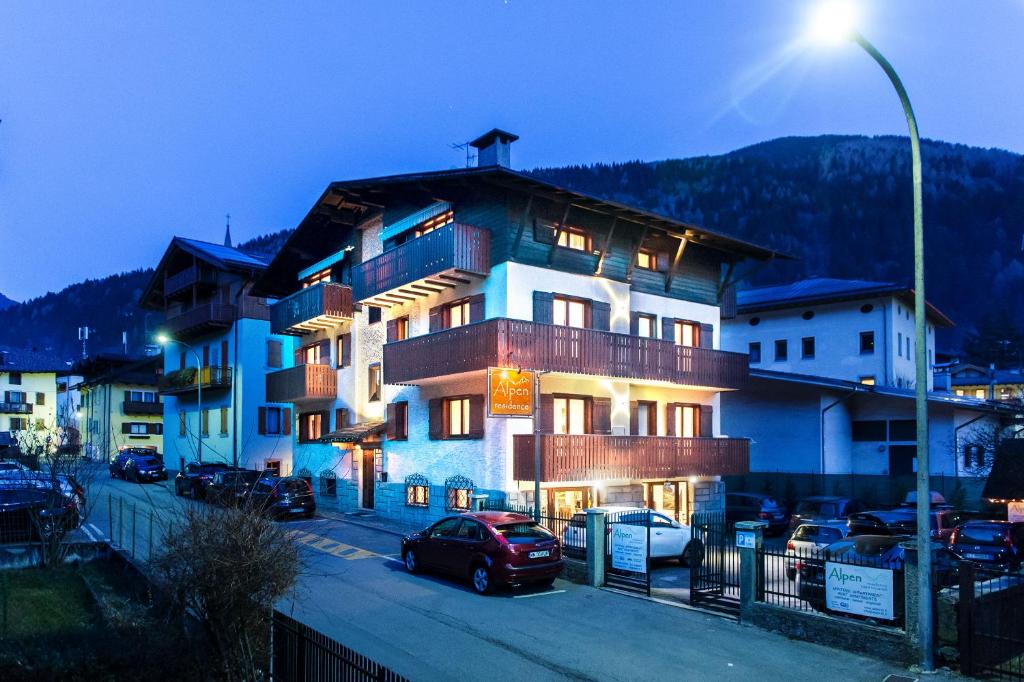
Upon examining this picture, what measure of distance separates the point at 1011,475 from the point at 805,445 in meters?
10.4

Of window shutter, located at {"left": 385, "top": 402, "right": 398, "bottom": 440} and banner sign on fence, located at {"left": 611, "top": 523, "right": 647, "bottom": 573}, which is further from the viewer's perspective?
window shutter, located at {"left": 385, "top": 402, "right": 398, "bottom": 440}

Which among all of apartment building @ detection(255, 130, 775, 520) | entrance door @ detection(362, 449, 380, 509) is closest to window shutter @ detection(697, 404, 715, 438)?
apartment building @ detection(255, 130, 775, 520)

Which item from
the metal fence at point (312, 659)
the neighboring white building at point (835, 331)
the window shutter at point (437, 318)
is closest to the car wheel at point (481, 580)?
the metal fence at point (312, 659)

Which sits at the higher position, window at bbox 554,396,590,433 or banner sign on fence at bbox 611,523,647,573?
window at bbox 554,396,590,433

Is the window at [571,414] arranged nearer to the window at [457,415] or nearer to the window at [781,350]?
the window at [457,415]

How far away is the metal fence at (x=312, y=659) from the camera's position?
8281 millimetres

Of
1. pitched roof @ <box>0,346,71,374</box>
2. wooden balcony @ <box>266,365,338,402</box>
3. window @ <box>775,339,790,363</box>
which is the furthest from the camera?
pitched roof @ <box>0,346,71,374</box>

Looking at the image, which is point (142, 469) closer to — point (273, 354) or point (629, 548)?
point (273, 354)

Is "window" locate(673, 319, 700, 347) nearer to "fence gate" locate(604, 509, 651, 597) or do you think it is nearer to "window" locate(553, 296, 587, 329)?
→ "window" locate(553, 296, 587, 329)

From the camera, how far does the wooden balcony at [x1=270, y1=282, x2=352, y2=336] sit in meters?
32.1

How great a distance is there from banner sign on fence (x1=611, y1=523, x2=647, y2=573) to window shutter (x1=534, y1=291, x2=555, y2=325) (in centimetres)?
866

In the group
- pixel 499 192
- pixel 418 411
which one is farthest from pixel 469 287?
pixel 418 411

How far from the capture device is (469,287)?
87.2ft

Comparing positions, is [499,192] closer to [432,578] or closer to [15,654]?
[432,578]
